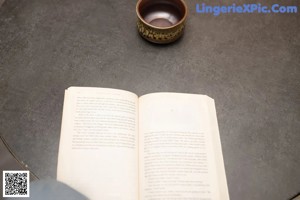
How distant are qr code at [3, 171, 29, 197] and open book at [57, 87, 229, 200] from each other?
7 centimetres

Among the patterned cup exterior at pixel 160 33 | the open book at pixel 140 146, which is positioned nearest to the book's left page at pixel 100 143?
the open book at pixel 140 146

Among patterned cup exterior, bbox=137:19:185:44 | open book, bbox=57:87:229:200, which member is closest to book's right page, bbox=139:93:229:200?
open book, bbox=57:87:229:200

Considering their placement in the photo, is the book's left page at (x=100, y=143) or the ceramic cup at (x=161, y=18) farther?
the ceramic cup at (x=161, y=18)

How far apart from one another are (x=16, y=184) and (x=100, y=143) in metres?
0.17

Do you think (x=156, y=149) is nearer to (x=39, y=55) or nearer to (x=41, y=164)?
(x=41, y=164)

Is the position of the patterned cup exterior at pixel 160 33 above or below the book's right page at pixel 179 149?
above

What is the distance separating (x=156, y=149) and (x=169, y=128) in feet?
0.16

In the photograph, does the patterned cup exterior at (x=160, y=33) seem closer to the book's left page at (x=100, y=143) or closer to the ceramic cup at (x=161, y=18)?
the ceramic cup at (x=161, y=18)

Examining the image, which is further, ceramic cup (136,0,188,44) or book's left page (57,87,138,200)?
ceramic cup (136,0,188,44)

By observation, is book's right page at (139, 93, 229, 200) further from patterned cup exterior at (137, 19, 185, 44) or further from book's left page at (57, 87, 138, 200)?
patterned cup exterior at (137, 19, 185, 44)

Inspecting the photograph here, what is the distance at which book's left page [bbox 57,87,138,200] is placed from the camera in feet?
1.70

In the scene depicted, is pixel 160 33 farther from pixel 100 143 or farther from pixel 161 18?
pixel 100 143

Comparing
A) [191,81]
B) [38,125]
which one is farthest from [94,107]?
[191,81]

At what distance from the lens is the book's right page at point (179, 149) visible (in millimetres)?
521
